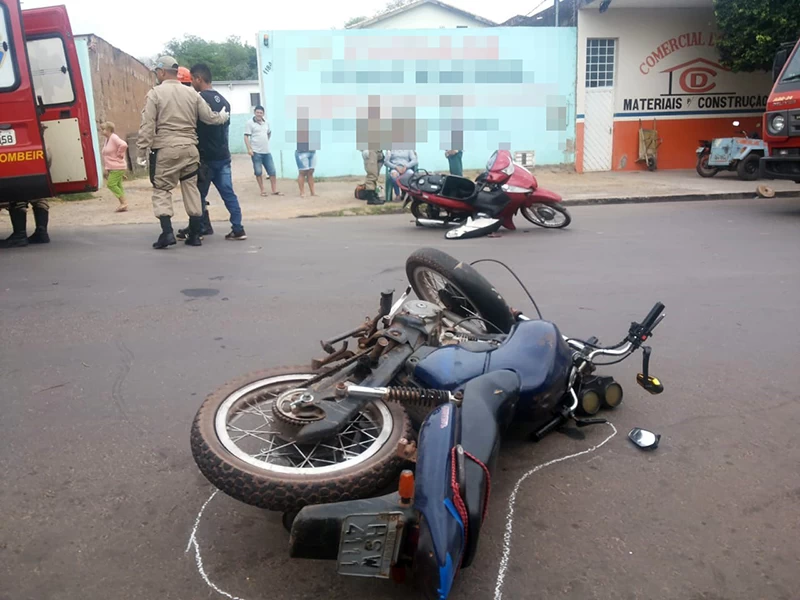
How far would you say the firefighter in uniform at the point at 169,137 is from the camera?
8.10 meters

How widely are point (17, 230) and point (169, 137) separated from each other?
2.25 metres

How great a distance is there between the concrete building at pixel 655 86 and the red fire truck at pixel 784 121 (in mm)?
7788

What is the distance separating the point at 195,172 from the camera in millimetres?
8422

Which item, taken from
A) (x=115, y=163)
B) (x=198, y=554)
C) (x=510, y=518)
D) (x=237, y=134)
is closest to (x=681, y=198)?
(x=115, y=163)

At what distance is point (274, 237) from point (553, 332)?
682 centimetres

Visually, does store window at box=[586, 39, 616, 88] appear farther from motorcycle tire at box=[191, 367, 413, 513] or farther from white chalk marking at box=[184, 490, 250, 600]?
white chalk marking at box=[184, 490, 250, 600]

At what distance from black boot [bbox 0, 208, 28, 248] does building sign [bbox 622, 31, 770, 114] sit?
14452mm

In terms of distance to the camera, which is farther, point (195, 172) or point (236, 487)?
point (195, 172)

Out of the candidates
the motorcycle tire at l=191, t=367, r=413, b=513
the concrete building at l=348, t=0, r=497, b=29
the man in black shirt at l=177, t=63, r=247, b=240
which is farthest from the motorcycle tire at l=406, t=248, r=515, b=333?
the concrete building at l=348, t=0, r=497, b=29

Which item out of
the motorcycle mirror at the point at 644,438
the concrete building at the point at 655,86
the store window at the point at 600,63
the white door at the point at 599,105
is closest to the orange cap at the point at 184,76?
the motorcycle mirror at the point at 644,438

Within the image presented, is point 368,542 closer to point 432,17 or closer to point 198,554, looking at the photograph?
point 198,554

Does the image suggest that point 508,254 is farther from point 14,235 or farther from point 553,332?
point 14,235

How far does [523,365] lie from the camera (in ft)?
9.87

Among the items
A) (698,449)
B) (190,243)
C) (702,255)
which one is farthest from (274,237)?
(698,449)
